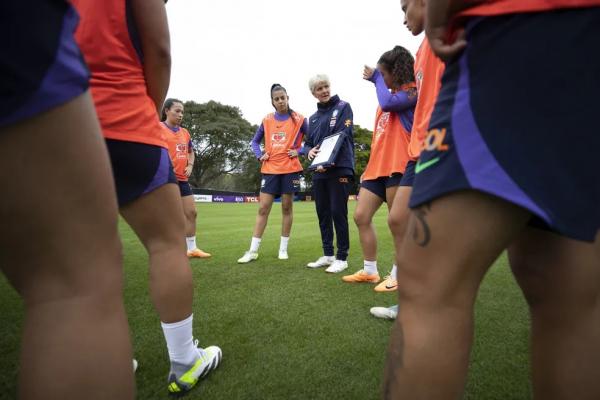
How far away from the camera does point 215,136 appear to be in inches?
1556

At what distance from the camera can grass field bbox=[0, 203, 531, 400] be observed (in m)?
1.60

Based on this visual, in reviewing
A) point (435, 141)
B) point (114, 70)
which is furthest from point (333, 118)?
point (435, 141)

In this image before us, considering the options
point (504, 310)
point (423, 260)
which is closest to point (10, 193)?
point (423, 260)

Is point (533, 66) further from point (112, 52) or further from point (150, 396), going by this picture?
point (150, 396)

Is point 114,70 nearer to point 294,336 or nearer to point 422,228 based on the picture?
point 422,228

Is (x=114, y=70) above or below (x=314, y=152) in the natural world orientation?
above

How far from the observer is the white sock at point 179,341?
1.60 metres

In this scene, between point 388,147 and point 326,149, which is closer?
point 388,147

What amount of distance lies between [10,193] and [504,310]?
295 cm

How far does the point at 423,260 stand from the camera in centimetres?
88

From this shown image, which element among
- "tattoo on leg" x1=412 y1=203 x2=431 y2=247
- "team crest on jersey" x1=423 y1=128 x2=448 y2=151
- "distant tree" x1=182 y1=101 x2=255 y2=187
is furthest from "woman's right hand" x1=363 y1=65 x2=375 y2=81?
"distant tree" x1=182 y1=101 x2=255 y2=187

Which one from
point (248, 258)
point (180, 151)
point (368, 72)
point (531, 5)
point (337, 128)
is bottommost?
point (248, 258)

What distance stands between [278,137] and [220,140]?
119 feet

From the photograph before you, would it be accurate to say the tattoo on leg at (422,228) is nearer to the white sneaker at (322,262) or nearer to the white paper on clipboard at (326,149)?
the white paper on clipboard at (326,149)
